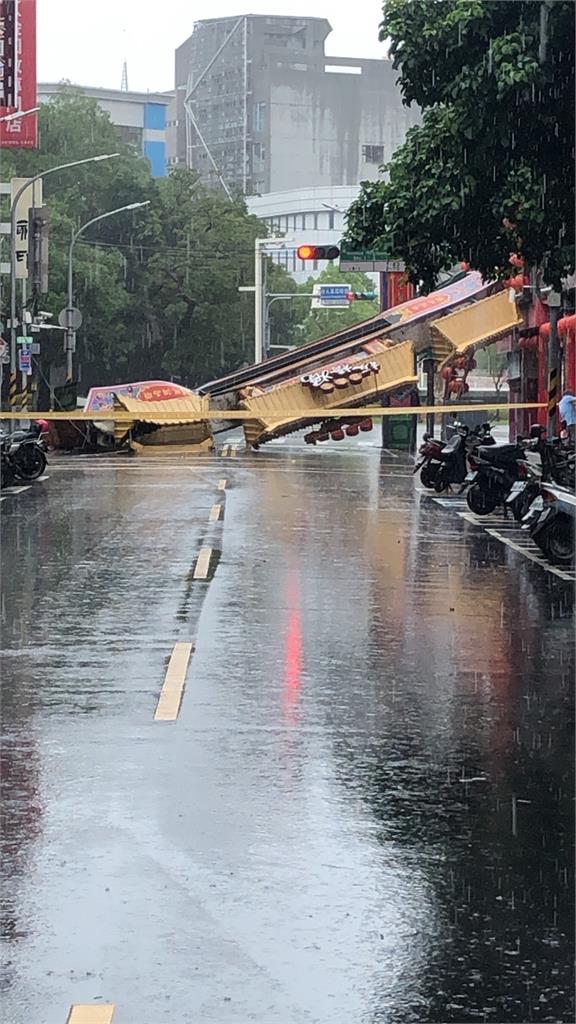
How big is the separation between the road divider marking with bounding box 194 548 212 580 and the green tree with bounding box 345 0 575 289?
12.8 ft

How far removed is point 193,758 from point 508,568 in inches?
Result: 360

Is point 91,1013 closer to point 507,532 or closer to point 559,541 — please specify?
point 559,541

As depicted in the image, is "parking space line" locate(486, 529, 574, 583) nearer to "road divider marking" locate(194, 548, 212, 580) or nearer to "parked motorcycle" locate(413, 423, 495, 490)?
"road divider marking" locate(194, 548, 212, 580)

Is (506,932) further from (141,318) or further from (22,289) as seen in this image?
(141,318)

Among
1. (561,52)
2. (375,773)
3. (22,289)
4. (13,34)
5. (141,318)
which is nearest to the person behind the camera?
(375,773)

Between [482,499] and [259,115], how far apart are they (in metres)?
131

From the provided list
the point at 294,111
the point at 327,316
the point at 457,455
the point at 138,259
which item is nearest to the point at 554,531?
the point at 457,455

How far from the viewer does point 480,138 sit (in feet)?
55.6

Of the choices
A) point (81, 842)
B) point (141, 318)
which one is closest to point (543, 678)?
point (81, 842)

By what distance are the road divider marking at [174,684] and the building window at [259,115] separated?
14122 cm

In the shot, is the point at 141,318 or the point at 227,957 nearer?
the point at 227,957

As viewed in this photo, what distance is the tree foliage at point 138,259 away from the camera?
215 ft

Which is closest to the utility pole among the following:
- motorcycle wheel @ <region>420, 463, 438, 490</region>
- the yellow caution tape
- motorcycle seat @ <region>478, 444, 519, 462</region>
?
motorcycle wheel @ <region>420, 463, 438, 490</region>

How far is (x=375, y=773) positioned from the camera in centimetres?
781
